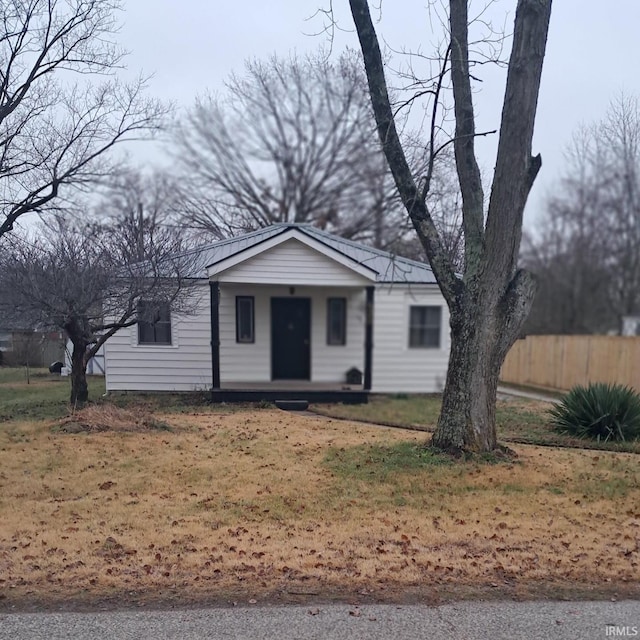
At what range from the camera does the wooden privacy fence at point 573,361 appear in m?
14.3

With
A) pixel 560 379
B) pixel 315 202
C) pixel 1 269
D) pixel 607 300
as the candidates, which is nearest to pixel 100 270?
pixel 1 269

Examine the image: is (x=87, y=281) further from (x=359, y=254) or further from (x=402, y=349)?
(x=402, y=349)

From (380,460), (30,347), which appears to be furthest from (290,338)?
(380,460)

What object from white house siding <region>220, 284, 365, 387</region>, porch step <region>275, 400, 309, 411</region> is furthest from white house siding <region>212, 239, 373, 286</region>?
porch step <region>275, 400, 309, 411</region>

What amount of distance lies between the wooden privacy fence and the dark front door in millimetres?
8092

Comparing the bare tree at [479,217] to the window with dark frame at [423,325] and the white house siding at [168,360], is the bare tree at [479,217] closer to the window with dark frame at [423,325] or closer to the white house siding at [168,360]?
the window with dark frame at [423,325]

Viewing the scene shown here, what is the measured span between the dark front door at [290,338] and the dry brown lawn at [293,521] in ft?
18.7

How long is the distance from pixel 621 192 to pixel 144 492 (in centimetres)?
3149

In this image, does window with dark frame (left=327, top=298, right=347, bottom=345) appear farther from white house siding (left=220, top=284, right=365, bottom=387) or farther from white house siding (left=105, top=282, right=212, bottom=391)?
white house siding (left=105, top=282, right=212, bottom=391)

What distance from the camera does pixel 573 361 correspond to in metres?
16.6

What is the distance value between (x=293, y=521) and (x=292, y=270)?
790cm

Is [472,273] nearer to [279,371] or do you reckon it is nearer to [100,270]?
[100,270]

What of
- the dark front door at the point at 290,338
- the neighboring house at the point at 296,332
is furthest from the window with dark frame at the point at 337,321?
the dark front door at the point at 290,338

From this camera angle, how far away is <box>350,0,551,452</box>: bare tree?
6.77 m
